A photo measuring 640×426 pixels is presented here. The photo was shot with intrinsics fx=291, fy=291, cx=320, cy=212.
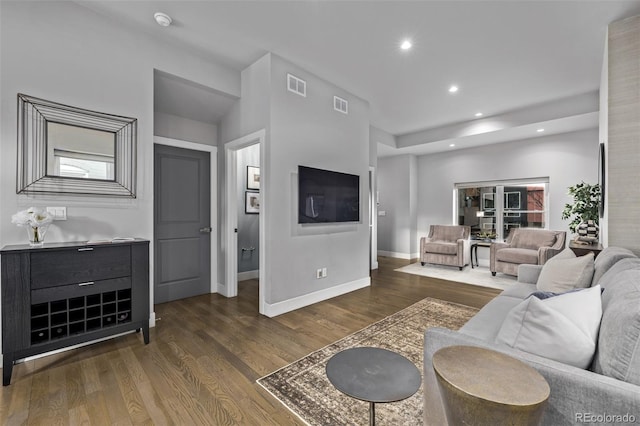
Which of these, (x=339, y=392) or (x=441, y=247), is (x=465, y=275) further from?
(x=339, y=392)

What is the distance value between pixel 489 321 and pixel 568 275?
2.59 feet

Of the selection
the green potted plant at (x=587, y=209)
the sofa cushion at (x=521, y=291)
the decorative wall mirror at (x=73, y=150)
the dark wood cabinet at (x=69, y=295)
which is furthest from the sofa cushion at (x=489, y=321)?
the decorative wall mirror at (x=73, y=150)

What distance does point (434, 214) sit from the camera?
23.4ft

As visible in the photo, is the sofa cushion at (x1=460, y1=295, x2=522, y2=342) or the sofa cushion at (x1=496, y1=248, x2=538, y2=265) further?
the sofa cushion at (x1=496, y1=248, x2=538, y2=265)

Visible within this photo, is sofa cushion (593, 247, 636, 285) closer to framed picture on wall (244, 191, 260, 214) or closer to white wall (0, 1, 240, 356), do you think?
white wall (0, 1, 240, 356)

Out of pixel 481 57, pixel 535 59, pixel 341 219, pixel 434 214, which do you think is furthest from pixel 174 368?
pixel 434 214

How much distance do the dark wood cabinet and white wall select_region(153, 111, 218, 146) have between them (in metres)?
1.75

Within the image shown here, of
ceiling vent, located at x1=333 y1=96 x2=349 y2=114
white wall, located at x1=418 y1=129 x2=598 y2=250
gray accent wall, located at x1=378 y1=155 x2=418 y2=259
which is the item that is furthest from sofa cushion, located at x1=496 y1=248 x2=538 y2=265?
ceiling vent, located at x1=333 y1=96 x2=349 y2=114

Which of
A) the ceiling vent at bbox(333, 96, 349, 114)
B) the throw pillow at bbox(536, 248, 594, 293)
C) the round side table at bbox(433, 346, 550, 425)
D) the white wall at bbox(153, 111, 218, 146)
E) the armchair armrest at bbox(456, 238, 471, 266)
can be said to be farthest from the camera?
the armchair armrest at bbox(456, 238, 471, 266)

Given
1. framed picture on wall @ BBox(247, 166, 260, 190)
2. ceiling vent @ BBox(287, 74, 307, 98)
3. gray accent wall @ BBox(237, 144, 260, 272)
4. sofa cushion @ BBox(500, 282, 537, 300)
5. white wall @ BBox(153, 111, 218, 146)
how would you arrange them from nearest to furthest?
sofa cushion @ BBox(500, 282, 537, 300), ceiling vent @ BBox(287, 74, 307, 98), white wall @ BBox(153, 111, 218, 146), gray accent wall @ BBox(237, 144, 260, 272), framed picture on wall @ BBox(247, 166, 260, 190)

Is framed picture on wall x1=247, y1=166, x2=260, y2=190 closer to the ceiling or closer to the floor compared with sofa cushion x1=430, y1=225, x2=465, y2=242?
closer to the ceiling

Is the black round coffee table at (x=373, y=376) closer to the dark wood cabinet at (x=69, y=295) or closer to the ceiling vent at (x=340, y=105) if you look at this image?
the dark wood cabinet at (x=69, y=295)

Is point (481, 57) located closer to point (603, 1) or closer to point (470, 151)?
point (603, 1)

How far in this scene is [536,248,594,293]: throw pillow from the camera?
82.2 inches
